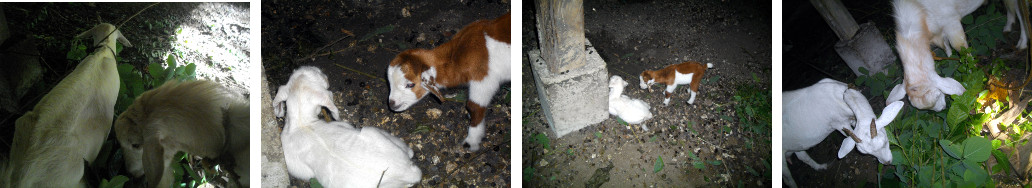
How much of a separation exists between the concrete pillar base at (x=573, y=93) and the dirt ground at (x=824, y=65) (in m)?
0.64

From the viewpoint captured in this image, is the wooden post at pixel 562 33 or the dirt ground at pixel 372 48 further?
the dirt ground at pixel 372 48

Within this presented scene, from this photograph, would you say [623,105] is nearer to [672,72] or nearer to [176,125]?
[672,72]

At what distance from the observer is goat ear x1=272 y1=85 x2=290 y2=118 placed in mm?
1694

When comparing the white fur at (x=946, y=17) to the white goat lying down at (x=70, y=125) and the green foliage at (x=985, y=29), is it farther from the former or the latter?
the white goat lying down at (x=70, y=125)

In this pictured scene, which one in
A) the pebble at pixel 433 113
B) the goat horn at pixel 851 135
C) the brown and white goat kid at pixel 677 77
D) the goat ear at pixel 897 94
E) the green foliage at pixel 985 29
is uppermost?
the green foliage at pixel 985 29

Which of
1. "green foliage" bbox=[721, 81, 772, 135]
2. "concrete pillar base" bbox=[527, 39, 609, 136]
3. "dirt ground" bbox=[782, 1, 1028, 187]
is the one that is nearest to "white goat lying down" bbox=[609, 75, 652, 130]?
"concrete pillar base" bbox=[527, 39, 609, 136]

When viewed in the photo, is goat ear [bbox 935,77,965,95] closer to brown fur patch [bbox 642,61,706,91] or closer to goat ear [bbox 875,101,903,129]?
goat ear [bbox 875,101,903,129]

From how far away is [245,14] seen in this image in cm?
170

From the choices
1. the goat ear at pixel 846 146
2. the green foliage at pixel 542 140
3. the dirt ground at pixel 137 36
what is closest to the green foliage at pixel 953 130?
the goat ear at pixel 846 146

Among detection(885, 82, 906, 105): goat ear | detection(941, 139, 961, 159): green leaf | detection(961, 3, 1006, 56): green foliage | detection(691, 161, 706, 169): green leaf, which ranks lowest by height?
detection(691, 161, 706, 169): green leaf

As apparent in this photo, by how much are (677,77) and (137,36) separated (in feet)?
5.60

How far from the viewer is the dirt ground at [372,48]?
1682mm

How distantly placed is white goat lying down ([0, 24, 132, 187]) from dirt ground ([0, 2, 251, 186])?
3cm

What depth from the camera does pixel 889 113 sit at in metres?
1.67
